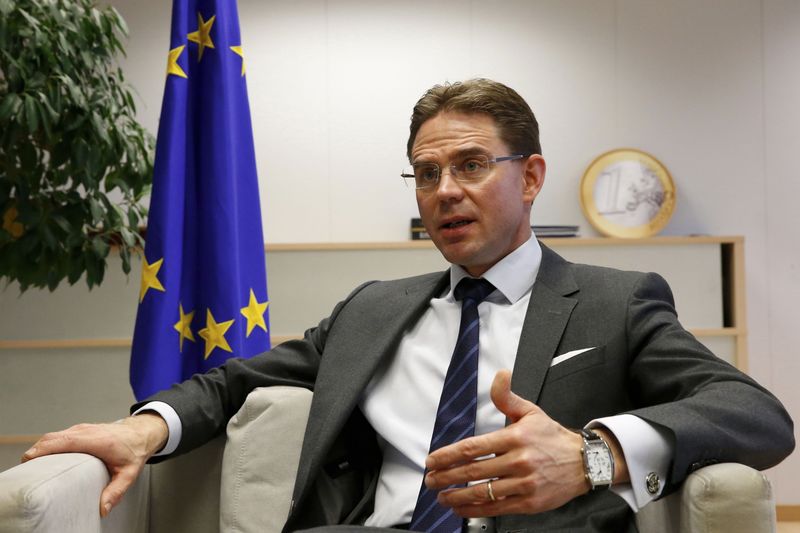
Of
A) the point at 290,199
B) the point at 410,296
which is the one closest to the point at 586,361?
the point at 410,296

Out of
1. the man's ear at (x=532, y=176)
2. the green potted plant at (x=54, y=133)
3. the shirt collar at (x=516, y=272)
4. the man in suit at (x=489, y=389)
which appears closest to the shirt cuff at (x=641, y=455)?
the man in suit at (x=489, y=389)

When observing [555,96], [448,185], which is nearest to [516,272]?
[448,185]

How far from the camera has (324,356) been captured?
1902mm

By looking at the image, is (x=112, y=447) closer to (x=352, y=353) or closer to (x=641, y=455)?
(x=352, y=353)

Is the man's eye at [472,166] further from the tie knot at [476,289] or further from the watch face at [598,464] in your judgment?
the watch face at [598,464]

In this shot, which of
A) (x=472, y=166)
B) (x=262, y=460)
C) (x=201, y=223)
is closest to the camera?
(x=262, y=460)

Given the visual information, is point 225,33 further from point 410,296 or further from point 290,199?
point 290,199

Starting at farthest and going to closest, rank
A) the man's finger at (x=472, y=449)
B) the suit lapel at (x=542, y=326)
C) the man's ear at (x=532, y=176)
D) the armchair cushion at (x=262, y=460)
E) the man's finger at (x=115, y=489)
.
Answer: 1. the man's ear at (x=532, y=176)
2. the armchair cushion at (x=262, y=460)
3. the suit lapel at (x=542, y=326)
4. the man's finger at (x=115, y=489)
5. the man's finger at (x=472, y=449)

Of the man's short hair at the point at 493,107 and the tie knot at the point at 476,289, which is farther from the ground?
the man's short hair at the point at 493,107

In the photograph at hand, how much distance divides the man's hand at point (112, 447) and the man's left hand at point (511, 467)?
2.04 feet

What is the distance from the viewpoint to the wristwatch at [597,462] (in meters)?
1.31

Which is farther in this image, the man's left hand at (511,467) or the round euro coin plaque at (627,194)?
the round euro coin plaque at (627,194)

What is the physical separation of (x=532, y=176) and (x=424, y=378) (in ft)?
1.80

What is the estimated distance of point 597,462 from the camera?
1321mm
